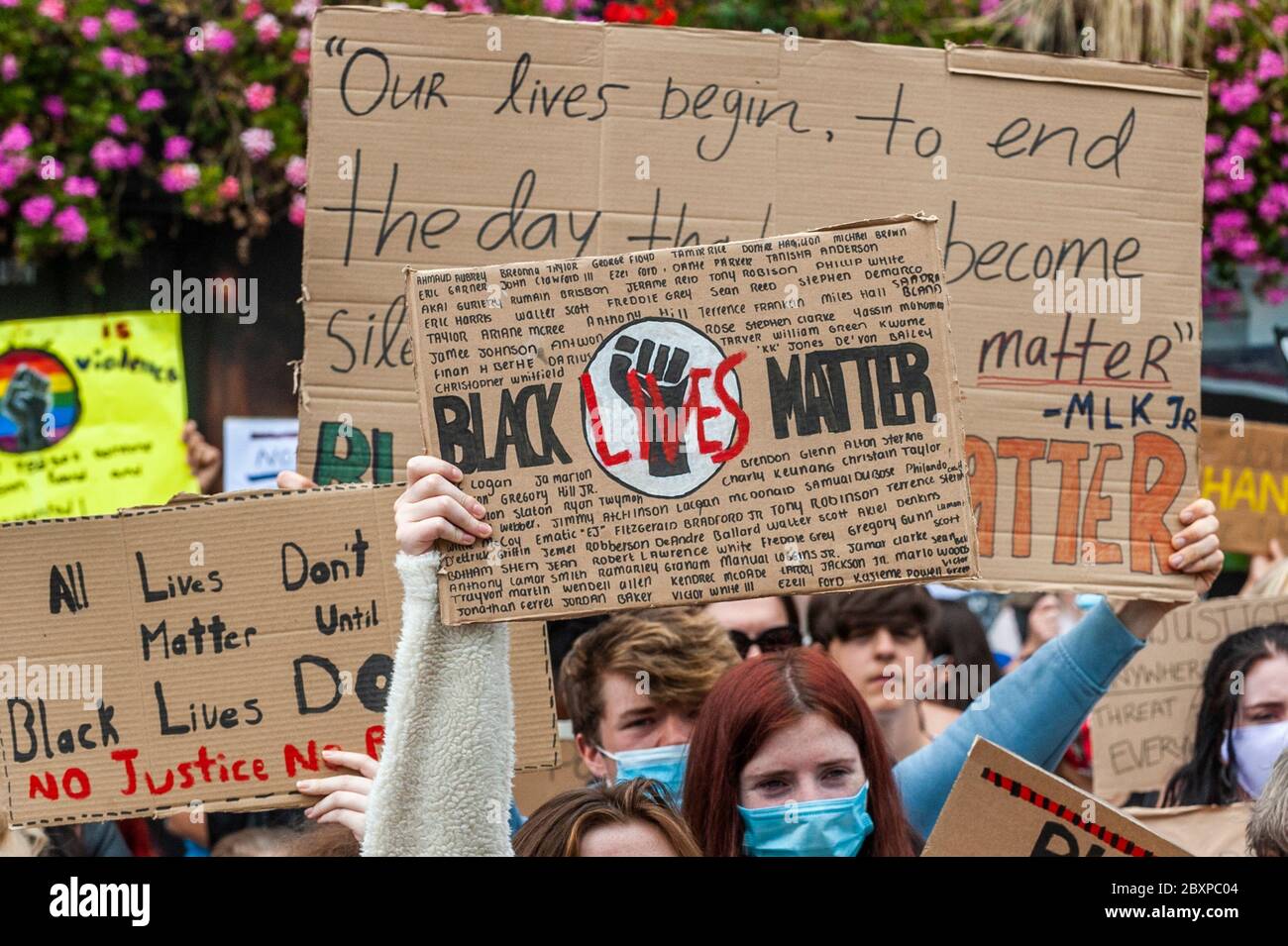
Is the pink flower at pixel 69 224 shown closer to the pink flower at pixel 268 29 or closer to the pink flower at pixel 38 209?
the pink flower at pixel 38 209

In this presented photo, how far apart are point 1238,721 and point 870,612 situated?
3.14ft

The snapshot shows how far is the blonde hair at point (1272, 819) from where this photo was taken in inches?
85.9

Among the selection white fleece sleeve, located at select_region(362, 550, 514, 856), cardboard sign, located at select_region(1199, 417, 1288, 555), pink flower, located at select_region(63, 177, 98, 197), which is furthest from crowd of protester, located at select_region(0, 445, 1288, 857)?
pink flower, located at select_region(63, 177, 98, 197)

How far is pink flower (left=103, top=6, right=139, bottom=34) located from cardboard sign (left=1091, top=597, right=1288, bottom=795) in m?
3.91

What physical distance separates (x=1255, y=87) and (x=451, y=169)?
3.76 metres

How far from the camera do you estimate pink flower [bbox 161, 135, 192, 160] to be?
5.09 m

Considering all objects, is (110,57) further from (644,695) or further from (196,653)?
(644,695)

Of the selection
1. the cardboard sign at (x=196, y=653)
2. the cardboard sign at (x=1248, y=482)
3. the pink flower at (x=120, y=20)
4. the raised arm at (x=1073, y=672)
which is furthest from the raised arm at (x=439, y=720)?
the pink flower at (x=120, y=20)

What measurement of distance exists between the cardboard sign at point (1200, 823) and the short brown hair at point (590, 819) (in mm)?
1270

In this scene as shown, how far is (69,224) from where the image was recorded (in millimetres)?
4949

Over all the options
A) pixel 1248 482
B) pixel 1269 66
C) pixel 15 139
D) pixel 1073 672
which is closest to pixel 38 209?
pixel 15 139

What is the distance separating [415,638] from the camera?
186 cm

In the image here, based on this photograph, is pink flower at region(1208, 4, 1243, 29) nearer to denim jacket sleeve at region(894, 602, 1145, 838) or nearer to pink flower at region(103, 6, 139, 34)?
denim jacket sleeve at region(894, 602, 1145, 838)

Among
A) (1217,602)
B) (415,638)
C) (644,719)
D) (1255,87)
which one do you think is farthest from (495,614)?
(1255,87)
